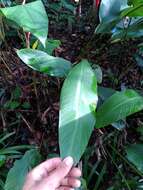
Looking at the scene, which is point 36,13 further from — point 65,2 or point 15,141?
point 65,2

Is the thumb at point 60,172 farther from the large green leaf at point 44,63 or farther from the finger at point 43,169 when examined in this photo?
the large green leaf at point 44,63

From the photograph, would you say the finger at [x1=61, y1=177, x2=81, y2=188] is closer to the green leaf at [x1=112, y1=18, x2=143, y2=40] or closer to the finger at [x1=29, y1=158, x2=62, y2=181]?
the finger at [x1=29, y1=158, x2=62, y2=181]

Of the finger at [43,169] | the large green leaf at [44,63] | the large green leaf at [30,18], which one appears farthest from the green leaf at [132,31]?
the finger at [43,169]

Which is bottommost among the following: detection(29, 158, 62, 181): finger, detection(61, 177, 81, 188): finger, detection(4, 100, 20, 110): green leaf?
detection(4, 100, 20, 110): green leaf

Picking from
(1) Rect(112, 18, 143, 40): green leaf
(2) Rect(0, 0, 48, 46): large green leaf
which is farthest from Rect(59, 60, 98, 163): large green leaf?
(1) Rect(112, 18, 143, 40): green leaf

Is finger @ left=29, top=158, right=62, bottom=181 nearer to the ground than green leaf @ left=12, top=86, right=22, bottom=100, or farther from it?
farther from it

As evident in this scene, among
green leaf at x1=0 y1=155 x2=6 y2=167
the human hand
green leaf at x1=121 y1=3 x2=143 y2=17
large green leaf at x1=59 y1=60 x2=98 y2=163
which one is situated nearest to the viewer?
the human hand

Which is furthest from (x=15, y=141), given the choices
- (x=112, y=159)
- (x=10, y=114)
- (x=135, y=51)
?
(x=135, y=51)

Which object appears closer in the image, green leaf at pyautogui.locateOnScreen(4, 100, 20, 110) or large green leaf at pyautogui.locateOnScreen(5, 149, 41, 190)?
large green leaf at pyautogui.locateOnScreen(5, 149, 41, 190)
